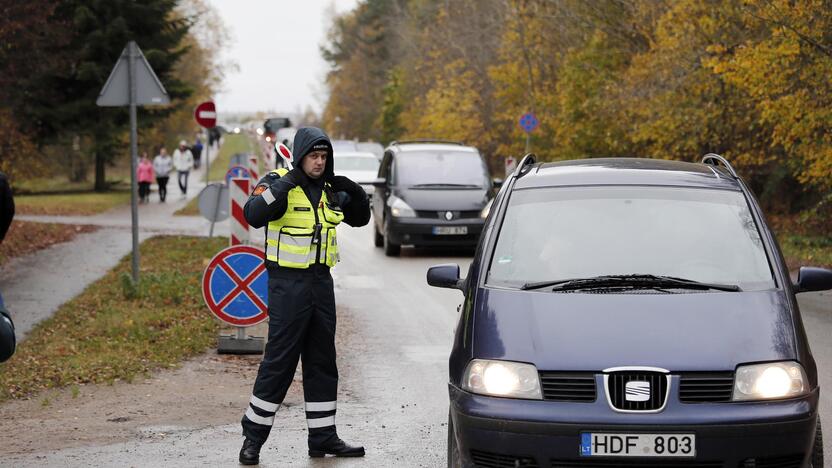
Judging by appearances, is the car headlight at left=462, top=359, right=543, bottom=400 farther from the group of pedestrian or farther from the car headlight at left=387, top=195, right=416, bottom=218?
the group of pedestrian

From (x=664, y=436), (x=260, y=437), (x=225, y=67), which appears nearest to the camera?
(x=664, y=436)

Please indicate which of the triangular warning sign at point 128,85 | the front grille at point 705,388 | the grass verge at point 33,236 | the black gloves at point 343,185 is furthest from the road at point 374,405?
the grass verge at point 33,236

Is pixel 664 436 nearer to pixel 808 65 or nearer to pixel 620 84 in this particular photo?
pixel 808 65

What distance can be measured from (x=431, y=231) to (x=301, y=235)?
13.9 m

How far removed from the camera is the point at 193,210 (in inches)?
1394

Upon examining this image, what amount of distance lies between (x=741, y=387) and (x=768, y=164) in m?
25.6

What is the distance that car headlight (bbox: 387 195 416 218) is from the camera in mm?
21312

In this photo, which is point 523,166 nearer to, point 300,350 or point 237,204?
point 300,350

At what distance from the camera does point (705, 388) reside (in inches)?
217

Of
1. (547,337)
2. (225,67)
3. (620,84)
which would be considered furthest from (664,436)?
(225,67)

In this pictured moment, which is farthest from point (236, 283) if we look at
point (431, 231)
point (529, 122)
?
point (529, 122)

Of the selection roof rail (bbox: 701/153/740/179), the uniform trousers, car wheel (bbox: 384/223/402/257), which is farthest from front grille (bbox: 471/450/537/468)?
car wheel (bbox: 384/223/402/257)

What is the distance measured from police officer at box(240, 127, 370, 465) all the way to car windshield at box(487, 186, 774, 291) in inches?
43.6

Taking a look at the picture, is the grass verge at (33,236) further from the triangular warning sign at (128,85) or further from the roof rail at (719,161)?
the roof rail at (719,161)
